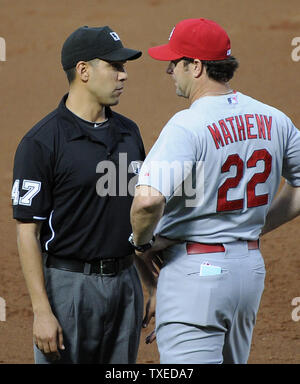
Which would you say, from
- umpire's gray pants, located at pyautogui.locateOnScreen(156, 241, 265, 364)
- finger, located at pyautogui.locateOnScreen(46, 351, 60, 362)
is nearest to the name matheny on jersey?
umpire's gray pants, located at pyautogui.locateOnScreen(156, 241, 265, 364)

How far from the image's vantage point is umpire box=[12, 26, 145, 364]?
341 cm

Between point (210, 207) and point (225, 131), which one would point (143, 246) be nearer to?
point (210, 207)

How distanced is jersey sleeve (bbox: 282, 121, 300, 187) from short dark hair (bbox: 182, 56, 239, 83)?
343 mm

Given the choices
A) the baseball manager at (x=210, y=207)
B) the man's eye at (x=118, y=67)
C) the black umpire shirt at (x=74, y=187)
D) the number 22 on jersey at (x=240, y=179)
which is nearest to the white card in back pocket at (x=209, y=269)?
the baseball manager at (x=210, y=207)

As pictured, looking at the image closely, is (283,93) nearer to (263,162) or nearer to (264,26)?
(264,26)

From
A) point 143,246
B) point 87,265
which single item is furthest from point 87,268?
point 143,246

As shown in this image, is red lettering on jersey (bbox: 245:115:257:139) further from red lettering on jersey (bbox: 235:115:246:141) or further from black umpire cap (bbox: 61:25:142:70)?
black umpire cap (bbox: 61:25:142:70)

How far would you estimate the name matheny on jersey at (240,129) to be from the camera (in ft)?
10.4

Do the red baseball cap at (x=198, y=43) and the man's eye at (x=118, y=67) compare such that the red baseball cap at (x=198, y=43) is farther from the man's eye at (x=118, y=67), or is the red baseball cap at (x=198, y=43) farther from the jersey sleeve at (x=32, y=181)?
the jersey sleeve at (x=32, y=181)

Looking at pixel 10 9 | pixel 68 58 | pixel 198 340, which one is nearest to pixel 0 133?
pixel 10 9

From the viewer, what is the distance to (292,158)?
3498mm

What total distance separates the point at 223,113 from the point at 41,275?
3.24 ft

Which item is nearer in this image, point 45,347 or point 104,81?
point 45,347

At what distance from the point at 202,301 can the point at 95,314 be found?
547 millimetres
